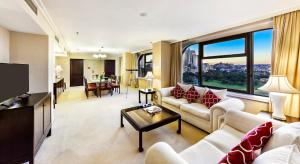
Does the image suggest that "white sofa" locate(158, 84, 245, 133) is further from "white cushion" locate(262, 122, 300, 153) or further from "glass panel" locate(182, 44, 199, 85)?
"glass panel" locate(182, 44, 199, 85)

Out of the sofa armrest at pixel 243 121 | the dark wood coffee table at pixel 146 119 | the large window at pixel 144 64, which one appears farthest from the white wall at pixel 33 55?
the large window at pixel 144 64

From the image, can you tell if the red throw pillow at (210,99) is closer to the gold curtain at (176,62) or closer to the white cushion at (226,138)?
the white cushion at (226,138)

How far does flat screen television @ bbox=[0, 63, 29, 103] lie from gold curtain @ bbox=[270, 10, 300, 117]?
449 cm

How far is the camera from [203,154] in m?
1.41

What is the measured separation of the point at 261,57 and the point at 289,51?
717 mm

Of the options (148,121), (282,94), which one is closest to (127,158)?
(148,121)

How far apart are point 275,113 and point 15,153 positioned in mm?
3823

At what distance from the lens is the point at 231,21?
311 centimetres

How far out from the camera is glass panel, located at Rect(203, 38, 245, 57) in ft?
11.5

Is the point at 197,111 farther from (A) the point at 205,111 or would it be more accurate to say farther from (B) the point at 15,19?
(B) the point at 15,19

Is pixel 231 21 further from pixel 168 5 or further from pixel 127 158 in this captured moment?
pixel 127 158

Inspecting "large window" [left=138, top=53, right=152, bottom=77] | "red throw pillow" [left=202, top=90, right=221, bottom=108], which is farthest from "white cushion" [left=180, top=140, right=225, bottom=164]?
"large window" [left=138, top=53, right=152, bottom=77]

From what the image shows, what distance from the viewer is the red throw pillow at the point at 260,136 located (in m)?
1.10

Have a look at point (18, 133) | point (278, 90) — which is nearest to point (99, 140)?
point (18, 133)
